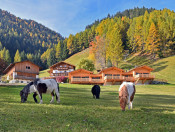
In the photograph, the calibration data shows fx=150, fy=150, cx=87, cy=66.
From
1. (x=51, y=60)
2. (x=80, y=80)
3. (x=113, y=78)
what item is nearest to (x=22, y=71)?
(x=80, y=80)

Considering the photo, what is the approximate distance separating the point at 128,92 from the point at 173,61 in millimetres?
75618

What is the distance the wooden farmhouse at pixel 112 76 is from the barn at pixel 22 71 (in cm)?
1562

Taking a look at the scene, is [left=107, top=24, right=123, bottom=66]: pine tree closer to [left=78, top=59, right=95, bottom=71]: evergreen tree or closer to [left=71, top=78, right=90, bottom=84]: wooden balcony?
[left=78, top=59, right=95, bottom=71]: evergreen tree

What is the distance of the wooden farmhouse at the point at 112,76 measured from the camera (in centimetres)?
5375

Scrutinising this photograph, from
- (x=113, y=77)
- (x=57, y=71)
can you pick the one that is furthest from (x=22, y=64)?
(x=113, y=77)

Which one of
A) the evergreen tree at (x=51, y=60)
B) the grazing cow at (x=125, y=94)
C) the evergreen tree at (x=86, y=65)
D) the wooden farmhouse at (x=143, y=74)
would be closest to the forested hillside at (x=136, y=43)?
the evergreen tree at (x=86, y=65)

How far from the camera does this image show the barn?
55.8 metres

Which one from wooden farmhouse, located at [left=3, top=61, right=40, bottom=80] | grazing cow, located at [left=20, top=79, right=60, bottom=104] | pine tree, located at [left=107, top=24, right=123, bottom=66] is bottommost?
grazing cow, located at [left=20, top=79, right=60, bottom=104]

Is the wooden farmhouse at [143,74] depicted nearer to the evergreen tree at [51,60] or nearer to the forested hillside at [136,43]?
the forested hillside at [136,43]

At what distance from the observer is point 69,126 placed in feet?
19.7

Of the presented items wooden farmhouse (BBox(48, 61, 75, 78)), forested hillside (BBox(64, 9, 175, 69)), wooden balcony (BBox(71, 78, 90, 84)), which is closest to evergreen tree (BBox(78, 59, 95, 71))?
wooden farmhouse (BBox(48, 61, 75, 78))

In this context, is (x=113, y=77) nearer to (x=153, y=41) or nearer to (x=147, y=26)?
(x=153, y=41)

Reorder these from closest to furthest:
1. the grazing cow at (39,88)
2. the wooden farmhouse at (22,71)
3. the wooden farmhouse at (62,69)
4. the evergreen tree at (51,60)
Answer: the grazing cow at (39,88) < the wooden farmhouse at (22,71) < the wooden farmhouse at (62,69) < the evergreen tree at (51,60)

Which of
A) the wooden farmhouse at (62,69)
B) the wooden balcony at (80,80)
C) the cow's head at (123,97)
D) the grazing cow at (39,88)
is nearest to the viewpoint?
the cow's head at (123,97)
